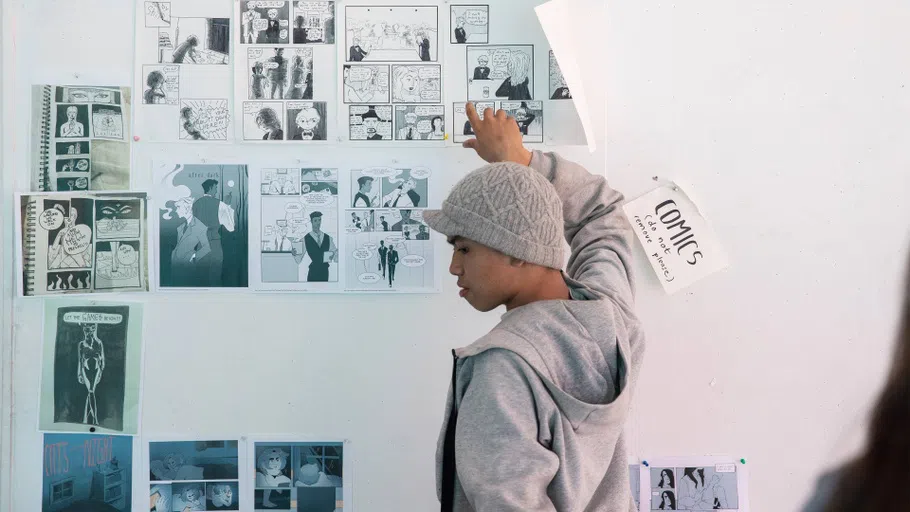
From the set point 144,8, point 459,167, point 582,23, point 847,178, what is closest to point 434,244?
point 459,167

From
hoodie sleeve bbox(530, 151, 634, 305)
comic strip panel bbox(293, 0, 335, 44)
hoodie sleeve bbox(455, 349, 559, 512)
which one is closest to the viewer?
hoodie sleeve bbox(455, 349, 559, 512)

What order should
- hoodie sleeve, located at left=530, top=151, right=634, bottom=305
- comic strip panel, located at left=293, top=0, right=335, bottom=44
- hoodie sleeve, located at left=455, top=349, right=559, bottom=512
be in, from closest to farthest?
hoodie sleeve, located at left=455, top=349, right=559, bottom=512, hoodie sleeve, located at left=530, top=151, right=634, bottom=305, comic strip panel, located at left=293, top=0, right=335, bottom=44

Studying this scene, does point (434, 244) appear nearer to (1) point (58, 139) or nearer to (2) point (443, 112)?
(2) point (443, 112)

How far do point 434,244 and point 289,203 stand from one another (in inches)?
11.3

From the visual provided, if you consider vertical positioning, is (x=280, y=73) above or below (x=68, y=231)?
above

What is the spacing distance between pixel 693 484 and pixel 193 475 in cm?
97

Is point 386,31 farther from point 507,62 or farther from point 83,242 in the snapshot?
point 83,242

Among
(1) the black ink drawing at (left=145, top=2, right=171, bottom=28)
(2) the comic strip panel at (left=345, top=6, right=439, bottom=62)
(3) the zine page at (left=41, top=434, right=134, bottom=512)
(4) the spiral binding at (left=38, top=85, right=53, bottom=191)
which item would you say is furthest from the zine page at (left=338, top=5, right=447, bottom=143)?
(3) the zine page at (left=41, top=434, right=134, bottom=512)

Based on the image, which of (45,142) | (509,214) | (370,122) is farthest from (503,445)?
(45,142)

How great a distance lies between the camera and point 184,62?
134cm

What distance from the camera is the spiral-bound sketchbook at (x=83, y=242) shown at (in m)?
1.35

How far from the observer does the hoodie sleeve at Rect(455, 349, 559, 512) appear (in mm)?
819

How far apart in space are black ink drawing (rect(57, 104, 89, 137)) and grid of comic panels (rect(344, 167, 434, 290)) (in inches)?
20.4

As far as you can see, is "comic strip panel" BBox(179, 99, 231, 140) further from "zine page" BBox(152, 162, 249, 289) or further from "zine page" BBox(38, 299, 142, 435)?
"zine page" BBox(38, 299, 142, 435)
